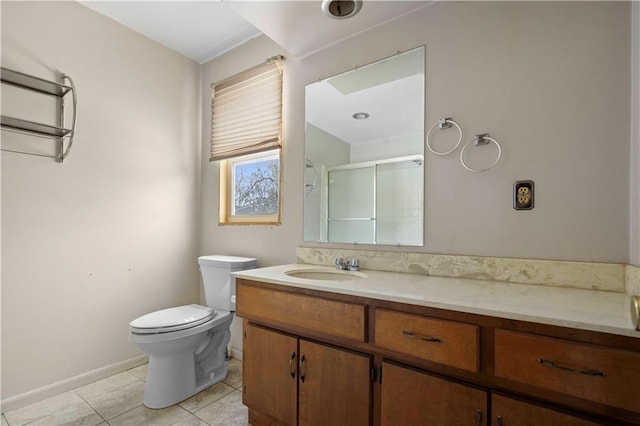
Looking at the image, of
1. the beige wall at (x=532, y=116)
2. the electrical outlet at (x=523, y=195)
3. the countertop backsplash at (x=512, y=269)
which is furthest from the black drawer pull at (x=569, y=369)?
the electrical outlet at (x=523, y=195)

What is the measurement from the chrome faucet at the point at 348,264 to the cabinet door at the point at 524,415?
0.89 meters

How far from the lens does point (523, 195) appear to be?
1.32 m

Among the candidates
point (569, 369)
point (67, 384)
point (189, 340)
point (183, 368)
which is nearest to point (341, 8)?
point (569, 369)

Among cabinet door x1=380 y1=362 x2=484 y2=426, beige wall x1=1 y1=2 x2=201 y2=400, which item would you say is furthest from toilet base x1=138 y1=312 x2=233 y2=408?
cabinet door x1=380 y1=362 x2=484 y2=426

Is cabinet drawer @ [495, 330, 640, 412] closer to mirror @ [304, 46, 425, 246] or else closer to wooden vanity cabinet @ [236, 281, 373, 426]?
wooden vanity cabinet @ [236, 281, 373, 426]

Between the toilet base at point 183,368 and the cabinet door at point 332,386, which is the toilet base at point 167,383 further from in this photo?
the cabinet door at point 332,386

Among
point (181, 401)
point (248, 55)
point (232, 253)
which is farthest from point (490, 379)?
point (248, 55)

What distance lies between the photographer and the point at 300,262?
1.98 meters

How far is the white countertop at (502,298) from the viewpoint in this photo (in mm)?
808

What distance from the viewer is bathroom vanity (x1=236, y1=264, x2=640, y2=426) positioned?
78cm

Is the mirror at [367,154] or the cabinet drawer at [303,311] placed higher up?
the mirror at [367,154]

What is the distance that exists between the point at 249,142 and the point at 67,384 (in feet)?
6.60

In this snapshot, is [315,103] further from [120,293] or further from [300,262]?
[120,293]

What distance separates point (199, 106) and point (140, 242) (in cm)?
131
